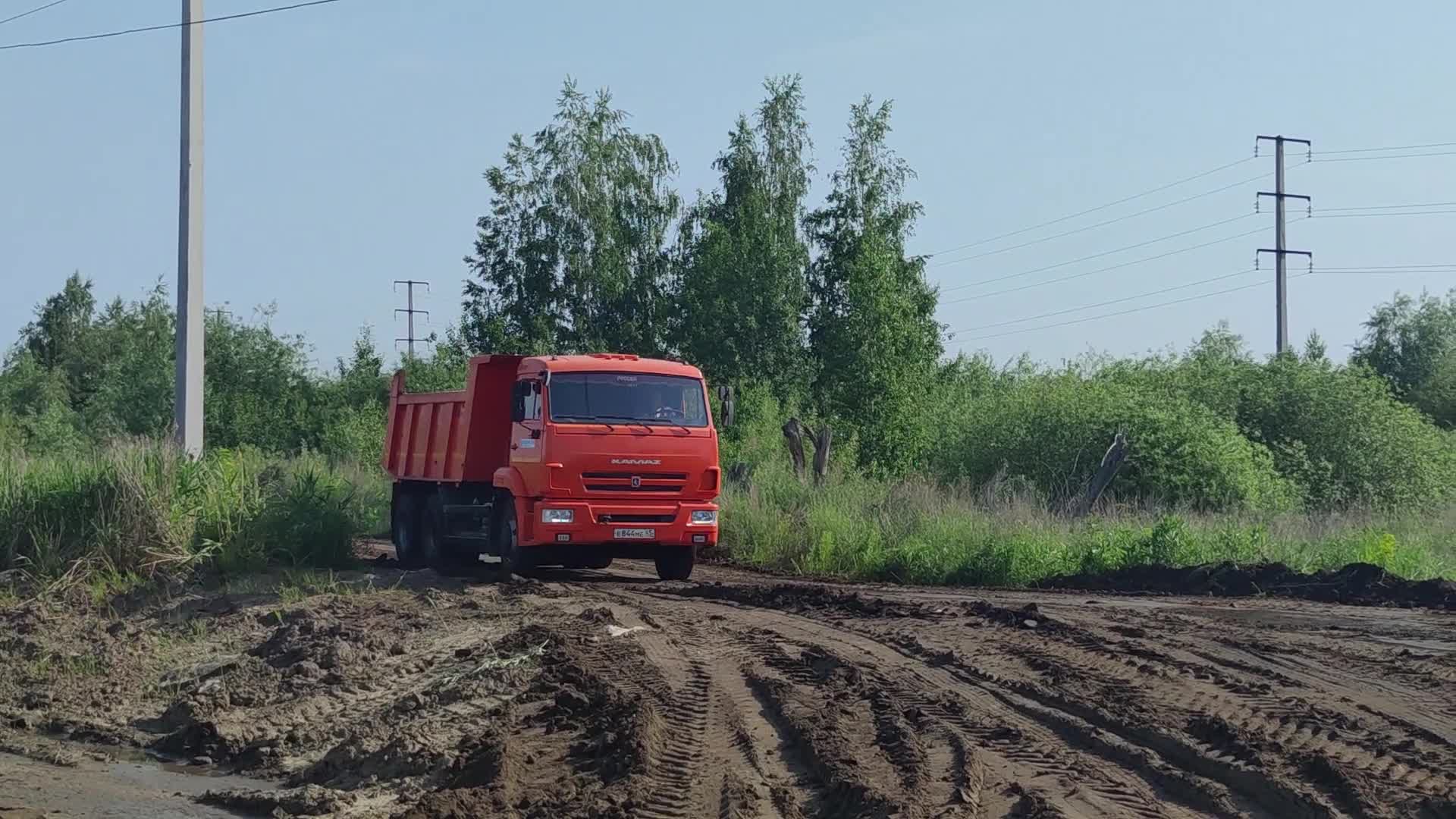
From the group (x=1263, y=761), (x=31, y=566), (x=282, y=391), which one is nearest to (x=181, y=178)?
(x=31, y=566)

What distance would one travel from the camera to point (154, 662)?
41.7 ft

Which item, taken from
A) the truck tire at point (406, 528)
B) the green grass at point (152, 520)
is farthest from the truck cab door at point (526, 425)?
the truck tire at point (406, 528)

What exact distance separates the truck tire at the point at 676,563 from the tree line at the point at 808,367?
8338 millimetres

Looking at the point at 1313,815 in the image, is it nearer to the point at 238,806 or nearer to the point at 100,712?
the point at 238,806

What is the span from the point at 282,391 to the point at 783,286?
17.5 meters

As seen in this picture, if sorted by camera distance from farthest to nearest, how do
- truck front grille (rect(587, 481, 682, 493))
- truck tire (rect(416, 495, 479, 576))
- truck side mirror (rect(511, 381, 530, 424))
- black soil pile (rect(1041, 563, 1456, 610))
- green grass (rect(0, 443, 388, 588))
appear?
truck tire (rect(416, 495, 479, 576))
truck side mirror (rect(511, 381, 530, 424))
truck front grille (rect(587, 481, 682, 493))
green grass (rect(0, 443, 388, 588))
black soil pile (rect(1041, 563, 1456, 610))

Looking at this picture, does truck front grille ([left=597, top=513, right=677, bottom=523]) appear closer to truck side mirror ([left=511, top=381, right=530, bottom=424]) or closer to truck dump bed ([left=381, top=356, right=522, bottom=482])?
truck side mirror ([left=511, top=381, right=530, bottom=424])

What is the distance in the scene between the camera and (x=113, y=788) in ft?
29.0

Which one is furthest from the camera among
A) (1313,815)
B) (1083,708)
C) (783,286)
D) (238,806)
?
(783,286)

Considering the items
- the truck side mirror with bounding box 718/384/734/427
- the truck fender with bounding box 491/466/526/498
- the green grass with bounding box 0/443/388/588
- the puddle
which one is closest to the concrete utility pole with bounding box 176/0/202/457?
the green grass with bounding box 0/443/388/588

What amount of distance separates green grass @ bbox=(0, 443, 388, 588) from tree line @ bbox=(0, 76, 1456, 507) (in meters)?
5.26

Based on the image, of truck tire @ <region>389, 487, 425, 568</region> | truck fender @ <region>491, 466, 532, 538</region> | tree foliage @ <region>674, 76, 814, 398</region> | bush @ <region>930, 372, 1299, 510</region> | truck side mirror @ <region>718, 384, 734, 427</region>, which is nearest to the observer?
truck fender @ <region>491, 466, 532, 538</region>

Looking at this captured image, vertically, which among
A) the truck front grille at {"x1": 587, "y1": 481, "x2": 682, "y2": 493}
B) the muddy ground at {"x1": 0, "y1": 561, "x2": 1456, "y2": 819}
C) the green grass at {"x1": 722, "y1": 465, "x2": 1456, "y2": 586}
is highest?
the truck front grille at {"x1": 587, "y1": 481, "x2": 682, "y2": 493}

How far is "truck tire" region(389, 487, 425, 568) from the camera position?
20.5 metres
